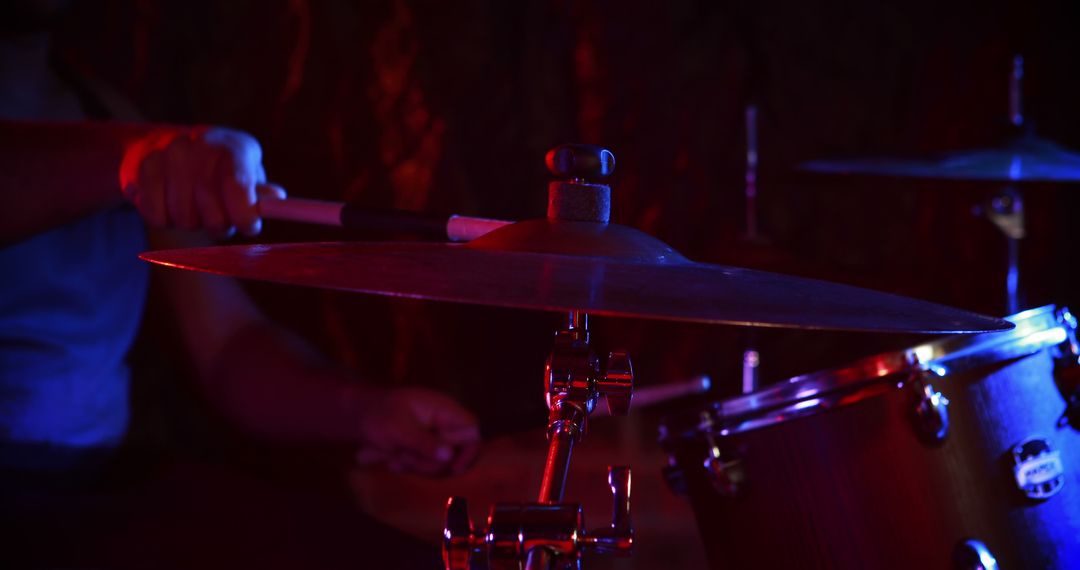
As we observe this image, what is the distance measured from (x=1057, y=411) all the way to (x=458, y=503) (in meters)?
0.89

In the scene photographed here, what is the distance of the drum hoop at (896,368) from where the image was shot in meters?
1.00

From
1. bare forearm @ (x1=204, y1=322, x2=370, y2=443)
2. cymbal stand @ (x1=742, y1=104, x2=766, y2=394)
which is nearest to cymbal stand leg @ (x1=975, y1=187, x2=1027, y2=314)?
cymbal stand @ (x1=742, y1=104, x2=766, y2=394)

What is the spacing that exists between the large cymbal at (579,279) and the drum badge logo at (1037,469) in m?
0.48

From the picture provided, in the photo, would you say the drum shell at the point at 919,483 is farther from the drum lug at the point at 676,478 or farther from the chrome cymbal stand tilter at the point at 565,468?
the chrome cymbal stand tilter at the point at 565,468

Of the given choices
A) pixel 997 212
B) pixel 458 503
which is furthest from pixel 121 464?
pixel 997 212

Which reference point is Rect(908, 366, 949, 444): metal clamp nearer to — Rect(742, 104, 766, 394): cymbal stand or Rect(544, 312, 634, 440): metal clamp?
Rect(544, 312, 634, 440): metal clamp

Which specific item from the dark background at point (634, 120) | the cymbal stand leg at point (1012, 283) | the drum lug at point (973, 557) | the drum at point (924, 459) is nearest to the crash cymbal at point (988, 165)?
the dark background at point (634, 120)

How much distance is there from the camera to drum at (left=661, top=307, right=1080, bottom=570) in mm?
973

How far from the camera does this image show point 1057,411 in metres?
1.05

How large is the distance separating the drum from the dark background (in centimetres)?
74

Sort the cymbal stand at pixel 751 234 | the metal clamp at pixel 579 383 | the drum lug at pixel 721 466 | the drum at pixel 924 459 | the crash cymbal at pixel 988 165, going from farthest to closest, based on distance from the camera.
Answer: the cymbal stand at pixel 751 234 → the crash cymbal at pixel 988 165 → the drum lug at pixel 721 466 → the drum at pixel 924 459 → the metal clamp at pixel 579 383

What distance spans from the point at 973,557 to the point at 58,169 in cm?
126

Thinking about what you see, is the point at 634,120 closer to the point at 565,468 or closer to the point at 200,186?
the point at 200,186

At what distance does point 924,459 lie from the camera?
0.98m
